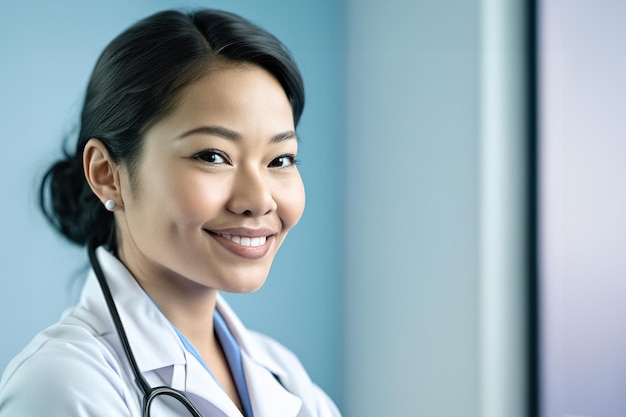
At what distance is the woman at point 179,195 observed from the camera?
108cm

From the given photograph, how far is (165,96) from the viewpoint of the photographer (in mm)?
1104

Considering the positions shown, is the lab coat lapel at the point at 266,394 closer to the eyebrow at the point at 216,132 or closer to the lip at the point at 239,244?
the lip at the point at 239,244

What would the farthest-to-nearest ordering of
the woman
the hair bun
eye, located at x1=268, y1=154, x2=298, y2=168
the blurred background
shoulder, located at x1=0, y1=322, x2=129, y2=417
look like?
1. the blurred background
2. the hair bun
3. eye, located at x1=268, y1=154, x2=298, y2=168
4. the woman
5. shoulder, located at x1=0, y1=322, x2=129, y2=417

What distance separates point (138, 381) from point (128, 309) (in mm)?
134

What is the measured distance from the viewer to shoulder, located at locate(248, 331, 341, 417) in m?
1.33

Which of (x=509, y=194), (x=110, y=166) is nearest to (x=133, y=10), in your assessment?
(x=110, y=166)

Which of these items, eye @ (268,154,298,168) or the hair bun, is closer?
eye @ (268,154,298,168)

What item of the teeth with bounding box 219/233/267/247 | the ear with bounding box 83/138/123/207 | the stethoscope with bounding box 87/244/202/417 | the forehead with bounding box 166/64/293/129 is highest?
the forehead with bounding box 166/64/293/129

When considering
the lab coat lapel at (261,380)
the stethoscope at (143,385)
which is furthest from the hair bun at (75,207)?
the lab coat lapel at (261,380)

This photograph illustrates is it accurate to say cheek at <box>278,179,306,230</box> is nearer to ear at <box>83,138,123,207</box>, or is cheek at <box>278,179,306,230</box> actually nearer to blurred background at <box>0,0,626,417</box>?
ear at <box>83,138,123,207</box>

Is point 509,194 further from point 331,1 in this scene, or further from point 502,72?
point 331,1

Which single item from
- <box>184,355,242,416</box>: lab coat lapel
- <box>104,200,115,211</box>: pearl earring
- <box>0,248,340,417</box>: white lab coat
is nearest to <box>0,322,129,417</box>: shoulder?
Answer: <box>0,248,340,417</box>: white lab coat

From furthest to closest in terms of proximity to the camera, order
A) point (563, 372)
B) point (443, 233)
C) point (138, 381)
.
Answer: point (443, 233), point (563, 372), point (138, 381)

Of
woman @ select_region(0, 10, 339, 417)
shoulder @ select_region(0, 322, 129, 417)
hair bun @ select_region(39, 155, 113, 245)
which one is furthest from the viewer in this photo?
hair bun @ select_region(39, 155, 113, 245)
